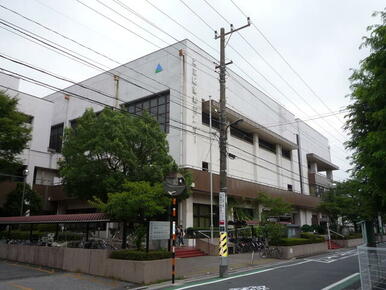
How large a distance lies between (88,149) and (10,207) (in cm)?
1346

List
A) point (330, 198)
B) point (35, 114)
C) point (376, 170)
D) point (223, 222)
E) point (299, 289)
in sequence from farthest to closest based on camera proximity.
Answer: point (330, 198) → point (35, 114) → point (223, 222) → point (299, 289) → point (376, 170)

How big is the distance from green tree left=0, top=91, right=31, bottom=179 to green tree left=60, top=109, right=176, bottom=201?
5.21 meters

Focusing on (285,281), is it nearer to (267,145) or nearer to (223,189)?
(223,189)

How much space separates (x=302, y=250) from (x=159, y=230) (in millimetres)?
15605

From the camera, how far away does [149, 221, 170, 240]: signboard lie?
13977 mm

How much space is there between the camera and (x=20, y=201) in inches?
1272

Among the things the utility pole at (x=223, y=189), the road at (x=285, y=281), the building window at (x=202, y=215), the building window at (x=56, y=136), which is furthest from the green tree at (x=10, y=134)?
the road at (x=285, y=281)

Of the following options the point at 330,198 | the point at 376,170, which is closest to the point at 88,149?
the point at 376,170

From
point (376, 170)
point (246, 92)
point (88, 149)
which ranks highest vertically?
point (246, 92)

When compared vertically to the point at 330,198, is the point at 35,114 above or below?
above

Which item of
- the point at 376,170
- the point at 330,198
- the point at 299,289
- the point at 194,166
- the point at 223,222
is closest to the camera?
the point at 376,170

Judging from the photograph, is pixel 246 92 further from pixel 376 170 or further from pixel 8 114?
pixel 376 170

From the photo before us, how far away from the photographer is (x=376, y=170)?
831cm

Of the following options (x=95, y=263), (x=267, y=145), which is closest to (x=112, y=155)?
(x=95, y=263)
